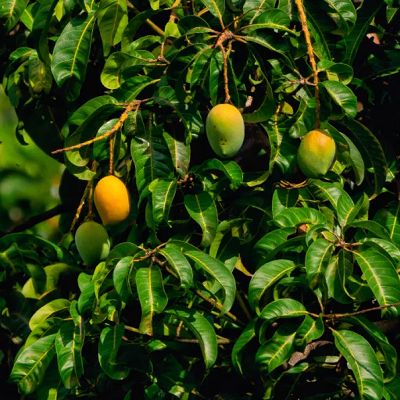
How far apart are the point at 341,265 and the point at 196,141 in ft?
1.53

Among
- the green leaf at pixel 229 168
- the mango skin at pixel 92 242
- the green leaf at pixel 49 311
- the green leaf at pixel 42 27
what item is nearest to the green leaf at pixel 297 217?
the green leaf at pixel 229 168

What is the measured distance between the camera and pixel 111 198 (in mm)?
1310

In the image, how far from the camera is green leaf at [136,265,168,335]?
4.01 ft

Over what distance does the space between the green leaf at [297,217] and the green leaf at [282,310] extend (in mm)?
152

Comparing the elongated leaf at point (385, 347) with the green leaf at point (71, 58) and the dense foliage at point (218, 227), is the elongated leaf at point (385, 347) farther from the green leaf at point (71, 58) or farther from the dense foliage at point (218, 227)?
the green leaf at point (71, 58)

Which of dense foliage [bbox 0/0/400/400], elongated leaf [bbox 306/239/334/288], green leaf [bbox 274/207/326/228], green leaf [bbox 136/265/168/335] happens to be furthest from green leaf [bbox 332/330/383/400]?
green leaf [bbox 136/265/168/335]

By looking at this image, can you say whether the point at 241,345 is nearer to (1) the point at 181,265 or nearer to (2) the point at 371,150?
(1) the point at 181,265

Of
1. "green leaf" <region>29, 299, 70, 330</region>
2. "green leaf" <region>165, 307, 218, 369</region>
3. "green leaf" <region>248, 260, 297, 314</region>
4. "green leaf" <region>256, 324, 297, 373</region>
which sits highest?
"green leaf" <region>248, 260, 297, 314</region>

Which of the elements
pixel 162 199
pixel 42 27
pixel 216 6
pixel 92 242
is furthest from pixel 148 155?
pixel 42 27

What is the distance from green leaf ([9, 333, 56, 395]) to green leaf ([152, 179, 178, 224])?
1.07 ft

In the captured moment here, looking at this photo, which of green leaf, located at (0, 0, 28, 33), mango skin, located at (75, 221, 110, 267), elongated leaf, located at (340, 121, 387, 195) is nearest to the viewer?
mango skin, located at (75, 221, 110, 267)

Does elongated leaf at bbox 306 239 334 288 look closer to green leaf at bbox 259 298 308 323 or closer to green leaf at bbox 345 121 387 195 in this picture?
green leaf at bbox 259 298 308 323

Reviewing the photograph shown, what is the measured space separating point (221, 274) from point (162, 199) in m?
0.18

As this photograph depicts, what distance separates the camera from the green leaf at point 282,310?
1247 millimetres
